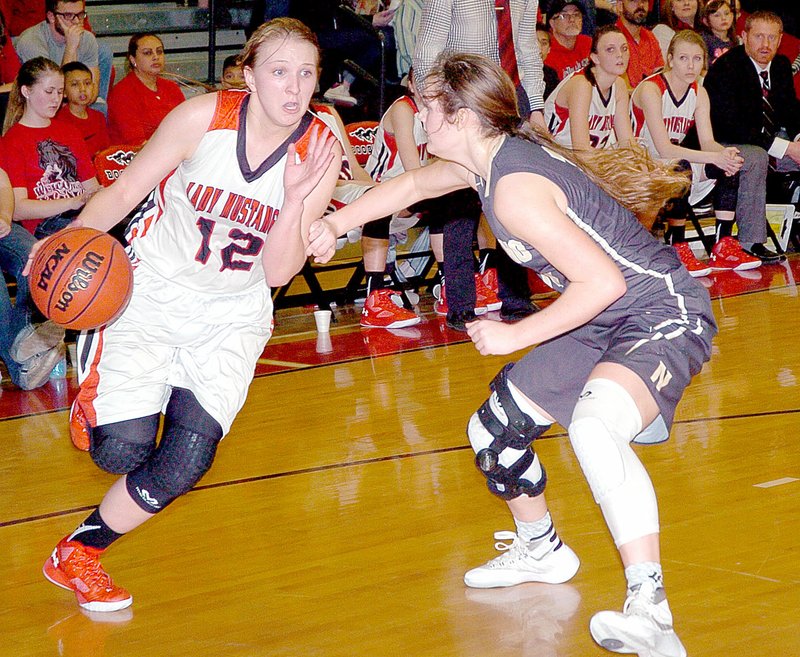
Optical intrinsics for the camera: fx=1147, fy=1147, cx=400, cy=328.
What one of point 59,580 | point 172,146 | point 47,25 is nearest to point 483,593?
point 59,580

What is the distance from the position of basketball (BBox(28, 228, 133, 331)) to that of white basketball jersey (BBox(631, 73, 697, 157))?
612cm

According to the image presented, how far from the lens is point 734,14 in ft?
36.0

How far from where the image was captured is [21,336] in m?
6.02

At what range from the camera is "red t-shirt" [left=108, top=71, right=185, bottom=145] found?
793 centimetres

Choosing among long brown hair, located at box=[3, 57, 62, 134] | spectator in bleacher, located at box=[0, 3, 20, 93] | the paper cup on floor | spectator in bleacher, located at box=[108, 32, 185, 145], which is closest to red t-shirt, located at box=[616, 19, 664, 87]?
spectator in bleacher, located at box=[108, 32, 185, 145]

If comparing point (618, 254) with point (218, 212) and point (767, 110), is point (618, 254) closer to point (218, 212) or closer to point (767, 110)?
point (218, 212)

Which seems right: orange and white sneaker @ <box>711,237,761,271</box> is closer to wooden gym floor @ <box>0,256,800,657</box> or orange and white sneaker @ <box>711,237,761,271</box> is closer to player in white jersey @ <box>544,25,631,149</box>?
player in white jersey @ <box>544,25,631,149</box>

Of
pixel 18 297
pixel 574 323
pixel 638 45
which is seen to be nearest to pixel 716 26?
pixel 638 45

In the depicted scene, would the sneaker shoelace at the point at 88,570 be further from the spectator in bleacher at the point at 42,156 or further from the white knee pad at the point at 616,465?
the spectator in bleacher at the point at 42,156

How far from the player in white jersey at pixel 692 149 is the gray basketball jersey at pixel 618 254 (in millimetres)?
5482

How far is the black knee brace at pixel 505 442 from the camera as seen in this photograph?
3174 millimetres

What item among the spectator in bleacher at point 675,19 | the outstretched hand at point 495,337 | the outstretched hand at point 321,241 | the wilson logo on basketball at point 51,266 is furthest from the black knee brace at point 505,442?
the spectator in bleacher at point 675,19

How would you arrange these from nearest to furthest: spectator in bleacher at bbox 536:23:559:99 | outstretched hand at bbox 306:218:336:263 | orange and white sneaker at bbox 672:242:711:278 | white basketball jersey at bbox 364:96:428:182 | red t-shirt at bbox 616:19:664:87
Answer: outstretched hand at bbox 306:218:336:263, white basketball jersey at bbox 364:96:428:182, orange and white sneaker at bbox 672:242:711:278, spectator in bleacher at bbox 536:23:559:99, red t-shirt at bbox 616:19:664:87

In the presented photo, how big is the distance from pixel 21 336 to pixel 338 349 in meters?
1.78
